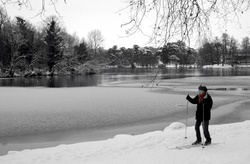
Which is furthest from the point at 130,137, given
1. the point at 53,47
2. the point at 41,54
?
the point at 53,47

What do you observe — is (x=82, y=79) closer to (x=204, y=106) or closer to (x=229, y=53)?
(x=204, y=106)

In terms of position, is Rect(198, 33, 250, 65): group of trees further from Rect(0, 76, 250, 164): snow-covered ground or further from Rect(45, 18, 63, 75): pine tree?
Rect(0, 76, 250, 164): snow-covered ground

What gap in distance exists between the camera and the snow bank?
511 cm

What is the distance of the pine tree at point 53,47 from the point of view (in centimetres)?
5303

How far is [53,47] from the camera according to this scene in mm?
53562

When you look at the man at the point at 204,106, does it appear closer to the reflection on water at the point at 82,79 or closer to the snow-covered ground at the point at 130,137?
the snow-covered ground at the point at 130,137

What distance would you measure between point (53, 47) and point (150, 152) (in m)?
50.8

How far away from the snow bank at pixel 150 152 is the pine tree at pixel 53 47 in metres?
48.0

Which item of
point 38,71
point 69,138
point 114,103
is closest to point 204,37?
point 69,138

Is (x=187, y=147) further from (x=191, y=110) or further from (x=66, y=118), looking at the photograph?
(x=191, y=110)

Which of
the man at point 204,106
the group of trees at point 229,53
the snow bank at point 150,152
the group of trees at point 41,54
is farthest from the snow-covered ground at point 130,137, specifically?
the group of trees at point 229,53

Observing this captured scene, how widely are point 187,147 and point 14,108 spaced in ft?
35.7

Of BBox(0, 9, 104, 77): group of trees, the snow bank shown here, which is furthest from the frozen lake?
BBox(0, 9, 104, 77): group of trees

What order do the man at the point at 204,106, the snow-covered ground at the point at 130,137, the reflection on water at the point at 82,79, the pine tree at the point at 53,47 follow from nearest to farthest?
the snow-covered ground at the point at 130,137 → the man at the point at 204,106 → the reflection on water at the point at 82,79 → the pine tree at the point at 53,47
